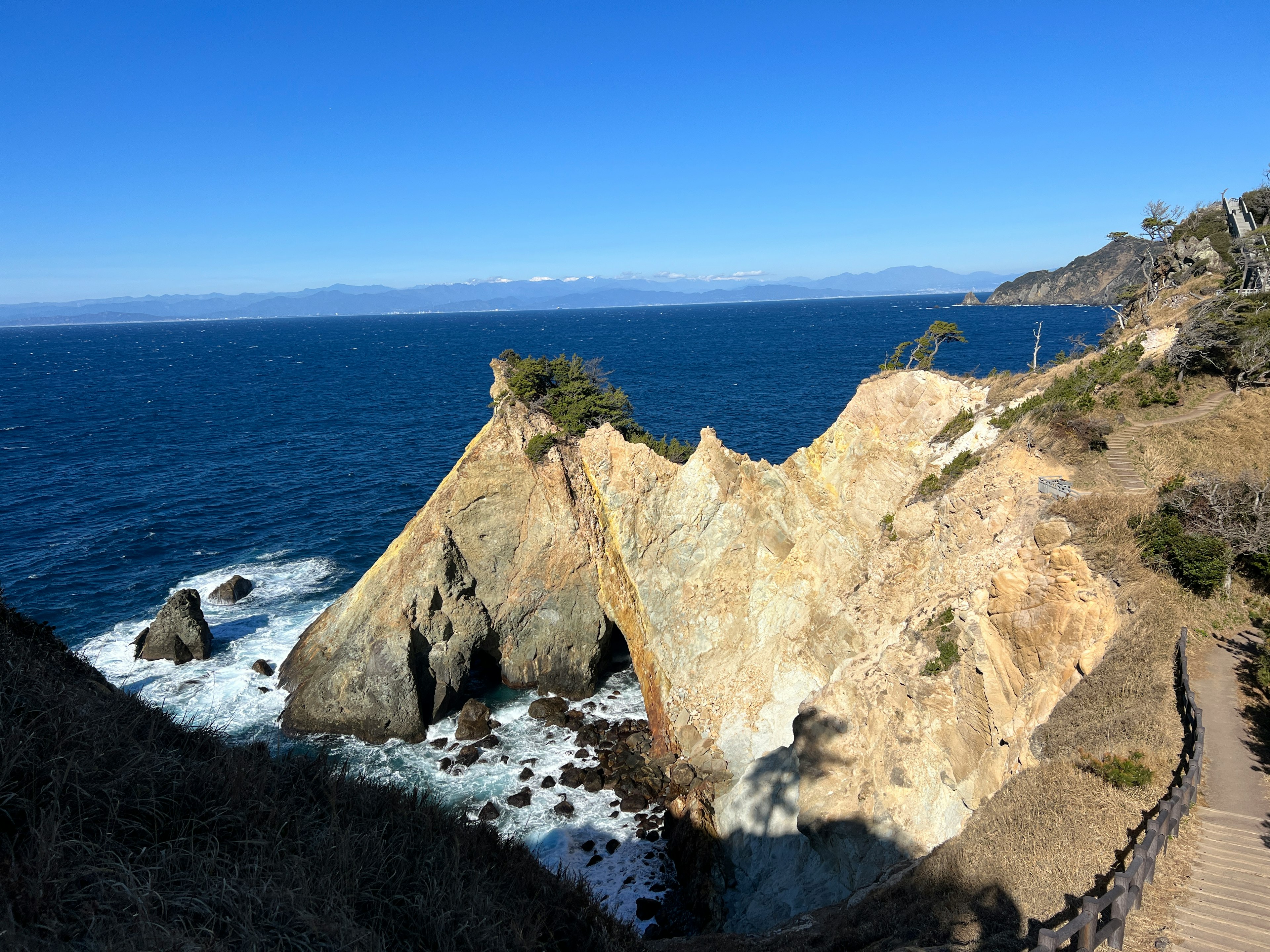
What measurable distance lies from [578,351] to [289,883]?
158048mm

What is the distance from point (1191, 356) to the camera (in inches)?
1072

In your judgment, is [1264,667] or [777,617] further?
[777,617]

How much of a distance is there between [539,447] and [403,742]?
16.4 meters

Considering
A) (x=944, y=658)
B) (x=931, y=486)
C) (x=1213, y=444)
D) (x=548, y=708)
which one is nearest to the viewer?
(x=944, y=658)

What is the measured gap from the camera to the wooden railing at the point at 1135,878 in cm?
966

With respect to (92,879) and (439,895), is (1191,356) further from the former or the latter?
(92,879)

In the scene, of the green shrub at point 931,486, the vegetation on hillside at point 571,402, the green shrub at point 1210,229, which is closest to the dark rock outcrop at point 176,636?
the vegetation on hillside at point 571,402

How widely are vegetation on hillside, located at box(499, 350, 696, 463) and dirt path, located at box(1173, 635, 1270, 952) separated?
25.4 meters

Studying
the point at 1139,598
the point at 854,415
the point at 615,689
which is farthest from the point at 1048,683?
the point at 615,689

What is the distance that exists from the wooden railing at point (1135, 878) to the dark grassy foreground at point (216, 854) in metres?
6.70

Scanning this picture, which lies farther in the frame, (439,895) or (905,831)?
(905,831)

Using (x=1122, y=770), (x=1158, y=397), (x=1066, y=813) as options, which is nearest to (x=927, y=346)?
(x=1158, y=397)

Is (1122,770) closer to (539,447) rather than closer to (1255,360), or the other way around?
(1255,360)

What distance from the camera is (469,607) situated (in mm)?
37094
